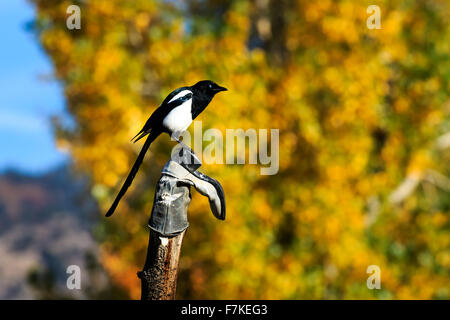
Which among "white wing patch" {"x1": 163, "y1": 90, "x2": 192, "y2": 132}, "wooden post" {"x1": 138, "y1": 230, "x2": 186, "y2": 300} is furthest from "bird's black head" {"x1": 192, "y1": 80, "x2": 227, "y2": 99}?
"wooden post" {"x1": 138, "y1": 230, "x2": 186, "y2": 300}

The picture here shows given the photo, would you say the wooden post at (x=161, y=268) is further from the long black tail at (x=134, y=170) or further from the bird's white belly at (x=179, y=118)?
the bird's white belly at (x=179, y=118)

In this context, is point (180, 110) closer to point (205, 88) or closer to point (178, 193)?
point (205, 88)

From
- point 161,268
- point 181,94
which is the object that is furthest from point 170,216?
point 181,94

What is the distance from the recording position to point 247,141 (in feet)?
32.3

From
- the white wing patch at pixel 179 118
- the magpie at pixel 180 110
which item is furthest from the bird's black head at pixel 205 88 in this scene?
the white wing patch at pixel 179 118

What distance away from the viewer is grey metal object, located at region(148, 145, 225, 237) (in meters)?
3.28

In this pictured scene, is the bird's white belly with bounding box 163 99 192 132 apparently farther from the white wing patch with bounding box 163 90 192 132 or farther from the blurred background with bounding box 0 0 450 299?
the blurred background with bounding box 0 0 450 299

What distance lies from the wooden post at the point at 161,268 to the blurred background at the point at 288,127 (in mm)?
5053

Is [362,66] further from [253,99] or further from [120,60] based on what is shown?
[120,60]

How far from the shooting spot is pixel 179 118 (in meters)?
3.21

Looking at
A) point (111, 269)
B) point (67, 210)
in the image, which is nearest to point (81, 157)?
point (111, 269)

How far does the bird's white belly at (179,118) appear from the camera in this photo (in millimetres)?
3209

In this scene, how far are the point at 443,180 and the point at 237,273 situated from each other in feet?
24.4

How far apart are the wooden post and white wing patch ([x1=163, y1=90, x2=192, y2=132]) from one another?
2.51ft
